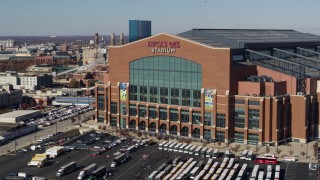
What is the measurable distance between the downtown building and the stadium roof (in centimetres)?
20

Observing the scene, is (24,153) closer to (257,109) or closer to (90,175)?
(90,175)

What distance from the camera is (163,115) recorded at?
63.1 meters

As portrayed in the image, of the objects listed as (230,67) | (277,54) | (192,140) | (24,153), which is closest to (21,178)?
(24,153)

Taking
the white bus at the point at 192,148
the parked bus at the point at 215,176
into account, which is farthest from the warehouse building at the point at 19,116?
the parked bus at the point at 215,176

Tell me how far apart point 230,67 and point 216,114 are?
6.05 metres

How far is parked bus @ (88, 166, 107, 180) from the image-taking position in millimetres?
43844

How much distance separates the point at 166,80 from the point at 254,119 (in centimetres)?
1297

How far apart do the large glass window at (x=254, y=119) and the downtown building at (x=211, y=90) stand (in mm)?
119

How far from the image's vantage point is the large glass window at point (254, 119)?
56062 millimetres

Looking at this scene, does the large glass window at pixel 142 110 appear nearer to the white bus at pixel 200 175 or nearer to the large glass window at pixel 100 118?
the large glass window at pixel 100 118

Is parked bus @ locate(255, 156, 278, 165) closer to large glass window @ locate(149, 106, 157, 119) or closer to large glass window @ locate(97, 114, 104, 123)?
large glass window @ locate(149, 106, 157, 119)

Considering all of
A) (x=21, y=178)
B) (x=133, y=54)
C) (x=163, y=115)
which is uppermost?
(x=133, y=54)

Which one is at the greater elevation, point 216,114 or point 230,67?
point 230,67

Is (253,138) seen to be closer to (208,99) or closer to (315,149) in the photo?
(208,99)
